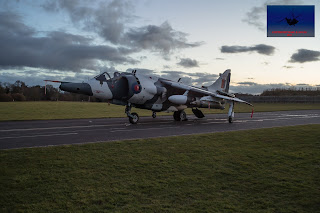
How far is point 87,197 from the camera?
4.64m

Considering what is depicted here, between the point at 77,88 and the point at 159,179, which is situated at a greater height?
the point at 77,88

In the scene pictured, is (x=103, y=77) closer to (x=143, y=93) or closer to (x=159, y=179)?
(x=143, y=93)

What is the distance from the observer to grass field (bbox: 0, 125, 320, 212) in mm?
4402

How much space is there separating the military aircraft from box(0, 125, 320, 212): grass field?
756 centimetres

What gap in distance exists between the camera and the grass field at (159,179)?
4.40m

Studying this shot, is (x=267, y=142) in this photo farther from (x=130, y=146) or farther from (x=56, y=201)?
(x=56, y=201)

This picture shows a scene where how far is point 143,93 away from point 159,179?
12916mm

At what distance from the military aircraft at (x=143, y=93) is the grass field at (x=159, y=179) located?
24.8 ft

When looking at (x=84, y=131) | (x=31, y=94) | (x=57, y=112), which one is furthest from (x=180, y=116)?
(x=31, y=94)

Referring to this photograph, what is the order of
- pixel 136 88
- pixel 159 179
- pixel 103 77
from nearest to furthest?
pixel 159 179 < pixel 103 77 < pixel 136 88

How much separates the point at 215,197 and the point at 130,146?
4.94 meters

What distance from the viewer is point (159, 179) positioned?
5.67m

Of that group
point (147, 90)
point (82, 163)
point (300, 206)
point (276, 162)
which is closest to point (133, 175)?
point (82, 163)

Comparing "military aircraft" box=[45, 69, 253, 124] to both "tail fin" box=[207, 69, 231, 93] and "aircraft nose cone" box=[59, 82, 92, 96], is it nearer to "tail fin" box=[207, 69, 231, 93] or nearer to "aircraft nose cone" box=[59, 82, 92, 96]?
"aircraft nose cone" box=[59, 82, 92, 96]
